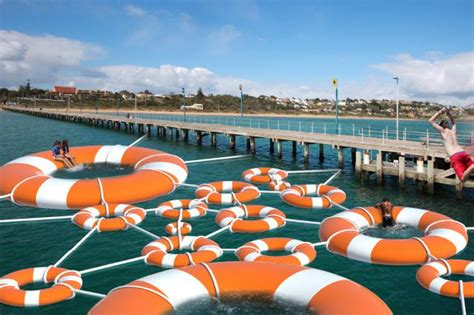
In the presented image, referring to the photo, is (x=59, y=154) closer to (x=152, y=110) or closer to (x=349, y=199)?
(x=349, y=199)

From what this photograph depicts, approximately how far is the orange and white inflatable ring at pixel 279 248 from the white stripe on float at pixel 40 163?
928 centimetres

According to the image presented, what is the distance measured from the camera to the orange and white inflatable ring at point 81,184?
11.8 m

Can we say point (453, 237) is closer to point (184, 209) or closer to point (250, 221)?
point (250, 221)

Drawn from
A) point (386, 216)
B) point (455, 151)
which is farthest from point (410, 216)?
point (455, 151)

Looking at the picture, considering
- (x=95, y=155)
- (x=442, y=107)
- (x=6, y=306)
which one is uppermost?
(x=442, y=107)

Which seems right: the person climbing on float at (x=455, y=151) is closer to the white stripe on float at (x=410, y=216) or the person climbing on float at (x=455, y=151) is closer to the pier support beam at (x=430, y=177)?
the white stripe on float at (x=410, y=216)

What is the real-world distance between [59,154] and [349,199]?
10.9 meters

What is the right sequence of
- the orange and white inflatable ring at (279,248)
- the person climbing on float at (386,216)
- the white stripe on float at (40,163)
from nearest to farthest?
1. the orange and white inflatable ring at (279,248)
2. the person climbing on float at (386,216)
3. the white stripe on float at (40,163)

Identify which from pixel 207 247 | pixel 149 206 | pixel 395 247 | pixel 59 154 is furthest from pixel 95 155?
pixel 395 247

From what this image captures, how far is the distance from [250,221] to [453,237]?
455 centimetres

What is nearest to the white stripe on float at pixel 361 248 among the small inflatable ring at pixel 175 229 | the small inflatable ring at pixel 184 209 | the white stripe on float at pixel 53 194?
the small inflatable ring at pixel 175 229

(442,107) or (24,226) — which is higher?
(442,107)

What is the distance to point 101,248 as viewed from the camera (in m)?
9.41

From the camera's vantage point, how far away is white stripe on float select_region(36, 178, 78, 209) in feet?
38.6
